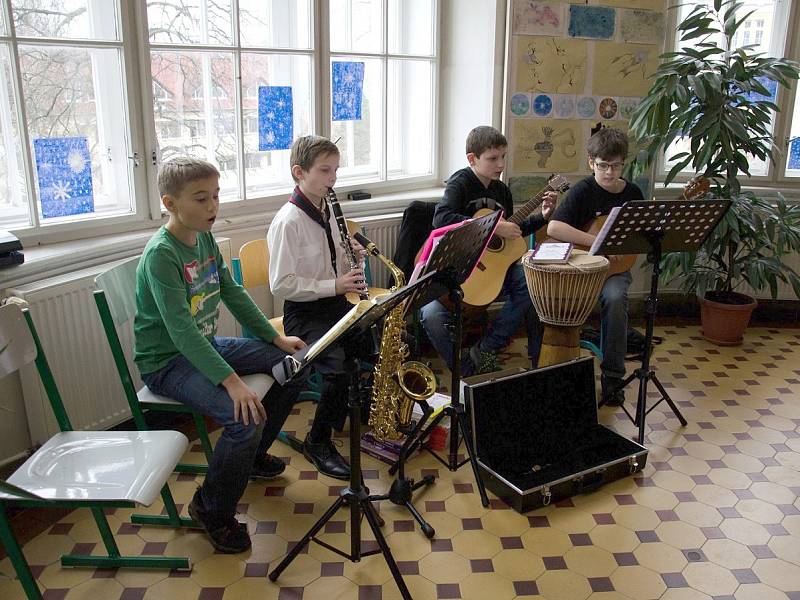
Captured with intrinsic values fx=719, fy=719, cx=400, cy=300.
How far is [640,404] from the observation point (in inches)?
124

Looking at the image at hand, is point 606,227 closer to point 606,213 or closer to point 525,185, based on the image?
point 606,213

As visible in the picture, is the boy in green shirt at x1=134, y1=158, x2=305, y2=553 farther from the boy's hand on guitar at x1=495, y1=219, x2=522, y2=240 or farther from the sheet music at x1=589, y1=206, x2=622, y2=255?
the boy's hand on guitar at x1=495, y1=219, x2=522, y2=240

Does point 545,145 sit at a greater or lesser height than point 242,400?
→ greater

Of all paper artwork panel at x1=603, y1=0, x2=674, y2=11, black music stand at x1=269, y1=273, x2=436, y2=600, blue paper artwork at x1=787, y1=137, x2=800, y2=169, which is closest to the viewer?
black music stand at x1=269, y1=273, x2=436, y2=600

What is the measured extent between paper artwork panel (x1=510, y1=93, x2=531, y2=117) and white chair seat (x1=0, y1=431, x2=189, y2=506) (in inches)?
113

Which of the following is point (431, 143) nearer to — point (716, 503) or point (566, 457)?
point (566, 457)

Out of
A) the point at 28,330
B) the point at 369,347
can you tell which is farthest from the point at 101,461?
the point at 369,347

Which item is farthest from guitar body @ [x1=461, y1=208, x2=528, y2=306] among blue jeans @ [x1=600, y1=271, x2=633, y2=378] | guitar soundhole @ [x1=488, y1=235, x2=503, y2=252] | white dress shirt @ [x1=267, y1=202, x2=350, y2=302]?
white dress shirt @ [x1=267, y1=202, x2=350, y2=302]

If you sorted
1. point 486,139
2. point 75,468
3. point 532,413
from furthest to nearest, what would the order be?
point 486,139 < point 532,413 < point 75,468

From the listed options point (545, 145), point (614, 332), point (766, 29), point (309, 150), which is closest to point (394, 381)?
point (309, 150)

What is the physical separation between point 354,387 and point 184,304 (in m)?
0.66

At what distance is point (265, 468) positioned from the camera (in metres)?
2.88

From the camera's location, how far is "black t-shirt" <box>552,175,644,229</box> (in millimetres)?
3637

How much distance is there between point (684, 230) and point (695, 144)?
1480 millimetres
